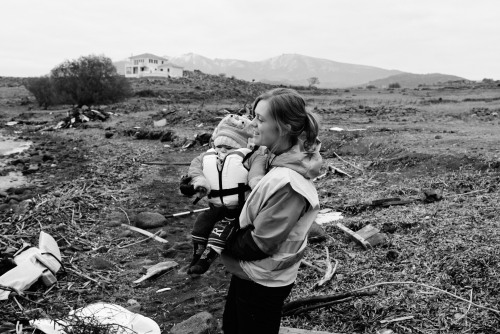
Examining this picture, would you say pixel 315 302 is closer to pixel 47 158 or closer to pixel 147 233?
pixel 147 233

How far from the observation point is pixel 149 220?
6965mm

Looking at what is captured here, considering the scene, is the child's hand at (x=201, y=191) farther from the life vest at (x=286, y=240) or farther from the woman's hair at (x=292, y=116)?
the woman's hair at (x=292, y=116)

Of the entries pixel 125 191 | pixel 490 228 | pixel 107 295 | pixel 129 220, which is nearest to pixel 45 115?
pixel 125 191

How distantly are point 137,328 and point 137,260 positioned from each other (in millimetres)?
2500

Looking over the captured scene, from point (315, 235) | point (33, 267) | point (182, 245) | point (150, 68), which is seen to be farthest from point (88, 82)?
point (150, 68)

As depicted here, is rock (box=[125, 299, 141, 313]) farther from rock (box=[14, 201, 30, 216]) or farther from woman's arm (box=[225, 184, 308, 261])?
rock (box=[14, 201, 30, 216])

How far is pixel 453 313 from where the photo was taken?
3.43 meters

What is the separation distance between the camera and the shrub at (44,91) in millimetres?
32469

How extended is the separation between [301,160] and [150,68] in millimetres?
70489

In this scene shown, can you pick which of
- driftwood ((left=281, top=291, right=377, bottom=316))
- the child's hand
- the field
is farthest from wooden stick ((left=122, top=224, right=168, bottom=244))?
the child's hand

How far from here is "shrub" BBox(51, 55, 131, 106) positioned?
1207 inches

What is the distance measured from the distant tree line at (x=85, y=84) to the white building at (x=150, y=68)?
105 feet

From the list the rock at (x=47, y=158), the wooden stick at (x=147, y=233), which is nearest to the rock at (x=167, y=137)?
the rock at (x=47, y=158)

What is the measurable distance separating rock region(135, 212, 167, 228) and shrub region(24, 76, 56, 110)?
28.1 m
